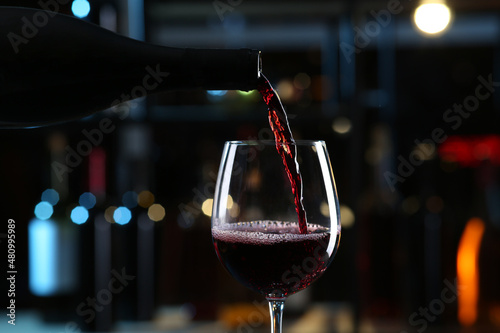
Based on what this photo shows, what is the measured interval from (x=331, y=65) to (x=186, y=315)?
788 millimetres

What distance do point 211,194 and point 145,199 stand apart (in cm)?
17

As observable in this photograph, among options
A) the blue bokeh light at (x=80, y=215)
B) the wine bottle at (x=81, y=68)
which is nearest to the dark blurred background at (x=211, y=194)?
the blue bokeh light at (x=80, y=215)

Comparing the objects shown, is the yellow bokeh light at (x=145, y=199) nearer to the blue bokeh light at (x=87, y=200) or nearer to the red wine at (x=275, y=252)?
the blue bokeh light at (x=87, y=200)

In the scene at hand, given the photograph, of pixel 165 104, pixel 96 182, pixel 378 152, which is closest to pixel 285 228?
pixel 96 182

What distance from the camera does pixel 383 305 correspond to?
5.27 ft

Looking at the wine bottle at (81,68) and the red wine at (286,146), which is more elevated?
the wine bottle at (81,68)

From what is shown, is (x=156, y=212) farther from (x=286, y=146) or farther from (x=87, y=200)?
(x=286, y=146)

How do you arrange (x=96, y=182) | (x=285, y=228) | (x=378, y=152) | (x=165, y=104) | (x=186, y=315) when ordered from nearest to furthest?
(x=285, y=228)
(x=96, y=182)
(x=186, y=315)
(x=165, y=104)
(x=378, y=152)

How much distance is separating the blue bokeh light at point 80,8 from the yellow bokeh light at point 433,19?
90 cm

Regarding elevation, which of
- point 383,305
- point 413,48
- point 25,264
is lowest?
point 383,305

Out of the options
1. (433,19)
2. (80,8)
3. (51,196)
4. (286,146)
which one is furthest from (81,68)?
(433,19)

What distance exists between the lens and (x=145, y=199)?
150 centimetres

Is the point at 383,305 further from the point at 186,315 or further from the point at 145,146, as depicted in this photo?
the point at 145,146

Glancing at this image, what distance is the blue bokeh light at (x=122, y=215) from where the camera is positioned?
4.52 ft
